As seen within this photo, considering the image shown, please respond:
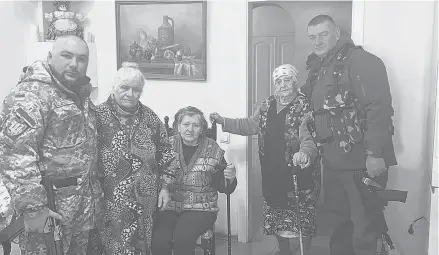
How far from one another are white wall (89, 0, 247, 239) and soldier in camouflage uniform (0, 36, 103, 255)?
0.97 m

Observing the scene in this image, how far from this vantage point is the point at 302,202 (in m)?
2.36

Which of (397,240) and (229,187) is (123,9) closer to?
(229,187)

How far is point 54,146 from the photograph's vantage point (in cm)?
181

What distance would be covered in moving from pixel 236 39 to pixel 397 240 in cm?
143

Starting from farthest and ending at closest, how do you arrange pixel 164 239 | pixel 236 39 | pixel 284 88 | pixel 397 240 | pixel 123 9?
pixel 123 9
pixel 236 39
pixel 397 240
pixel 284 88
pixel 164 239

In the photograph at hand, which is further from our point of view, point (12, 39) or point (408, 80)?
point (12, 39)

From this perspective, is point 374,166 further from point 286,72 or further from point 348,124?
point 286,72

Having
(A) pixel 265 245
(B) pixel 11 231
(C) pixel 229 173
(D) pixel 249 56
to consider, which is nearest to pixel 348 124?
(C) pixel 229 173

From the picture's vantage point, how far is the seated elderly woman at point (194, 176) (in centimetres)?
230

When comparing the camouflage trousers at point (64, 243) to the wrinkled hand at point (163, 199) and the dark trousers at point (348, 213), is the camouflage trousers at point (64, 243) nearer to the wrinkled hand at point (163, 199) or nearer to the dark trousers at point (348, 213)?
the wrinkled hand at point (163, 199)

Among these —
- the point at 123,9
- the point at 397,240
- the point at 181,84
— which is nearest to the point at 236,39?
the point at 181,84

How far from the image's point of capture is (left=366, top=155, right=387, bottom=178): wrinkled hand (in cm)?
227

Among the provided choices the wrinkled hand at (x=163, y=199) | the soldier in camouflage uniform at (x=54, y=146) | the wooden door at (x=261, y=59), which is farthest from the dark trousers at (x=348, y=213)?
the soldier in camouflage uniform at (x=54, y=146)

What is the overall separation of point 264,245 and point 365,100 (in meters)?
1.16
